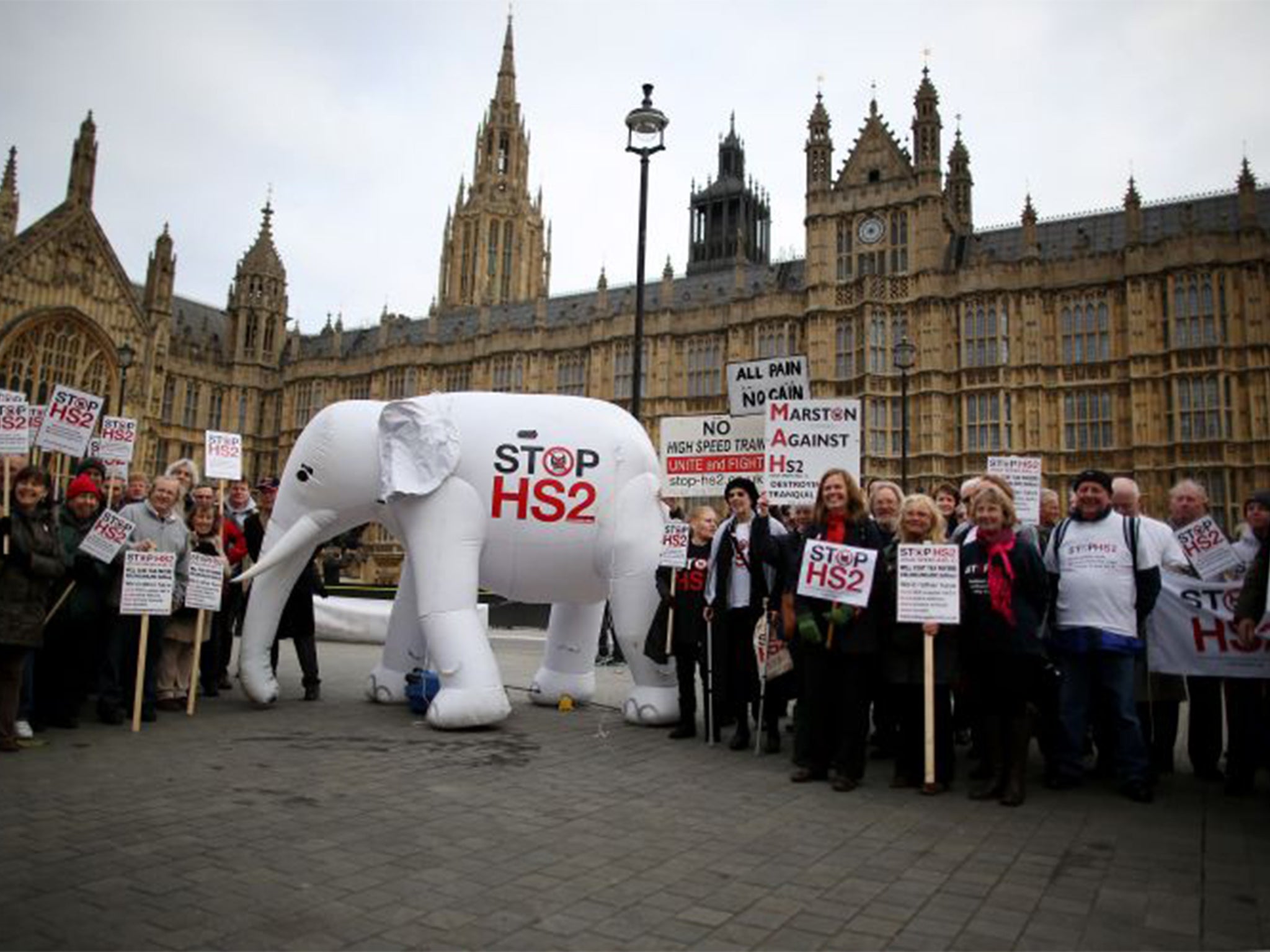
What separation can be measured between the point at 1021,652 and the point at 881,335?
98.4 ft

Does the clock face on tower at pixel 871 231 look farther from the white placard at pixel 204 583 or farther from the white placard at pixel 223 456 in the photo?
the white placard at pixel 204 583

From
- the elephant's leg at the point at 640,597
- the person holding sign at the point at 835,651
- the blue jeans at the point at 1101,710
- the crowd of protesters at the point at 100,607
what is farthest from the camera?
the elephant's leg at the point at 640,597

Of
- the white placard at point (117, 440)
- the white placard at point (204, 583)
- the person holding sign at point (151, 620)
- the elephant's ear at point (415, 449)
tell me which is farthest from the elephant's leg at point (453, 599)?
the white placard at point (117, 440)

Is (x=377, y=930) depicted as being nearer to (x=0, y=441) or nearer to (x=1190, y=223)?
(x=0, y=441)

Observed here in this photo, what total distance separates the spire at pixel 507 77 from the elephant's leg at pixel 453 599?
2571 inches

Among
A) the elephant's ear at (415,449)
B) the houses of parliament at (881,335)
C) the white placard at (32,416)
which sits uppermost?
the houses of parliament at (881,335)

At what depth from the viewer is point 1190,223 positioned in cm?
2931

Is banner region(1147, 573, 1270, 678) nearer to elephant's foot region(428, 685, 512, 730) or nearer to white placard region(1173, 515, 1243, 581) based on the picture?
white placard region(1173, 515, 1243, 581)

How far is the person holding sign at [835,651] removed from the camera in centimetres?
558

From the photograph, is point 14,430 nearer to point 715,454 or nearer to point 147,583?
point 147,583

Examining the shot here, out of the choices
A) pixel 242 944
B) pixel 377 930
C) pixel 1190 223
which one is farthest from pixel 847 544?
pixel 1190 223

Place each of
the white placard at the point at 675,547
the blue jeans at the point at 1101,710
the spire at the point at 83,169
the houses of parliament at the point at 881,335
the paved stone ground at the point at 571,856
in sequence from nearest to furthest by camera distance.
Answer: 1. the paved stone ground at the point at 571,856
2. the blue jeans at the point at 1101,710
3. the white placard at the point at 675,547
4. the houses of parliament at the point at 881,335
5. the spire at the point at 83,169

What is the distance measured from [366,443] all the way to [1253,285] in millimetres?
31175

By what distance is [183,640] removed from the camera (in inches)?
301
